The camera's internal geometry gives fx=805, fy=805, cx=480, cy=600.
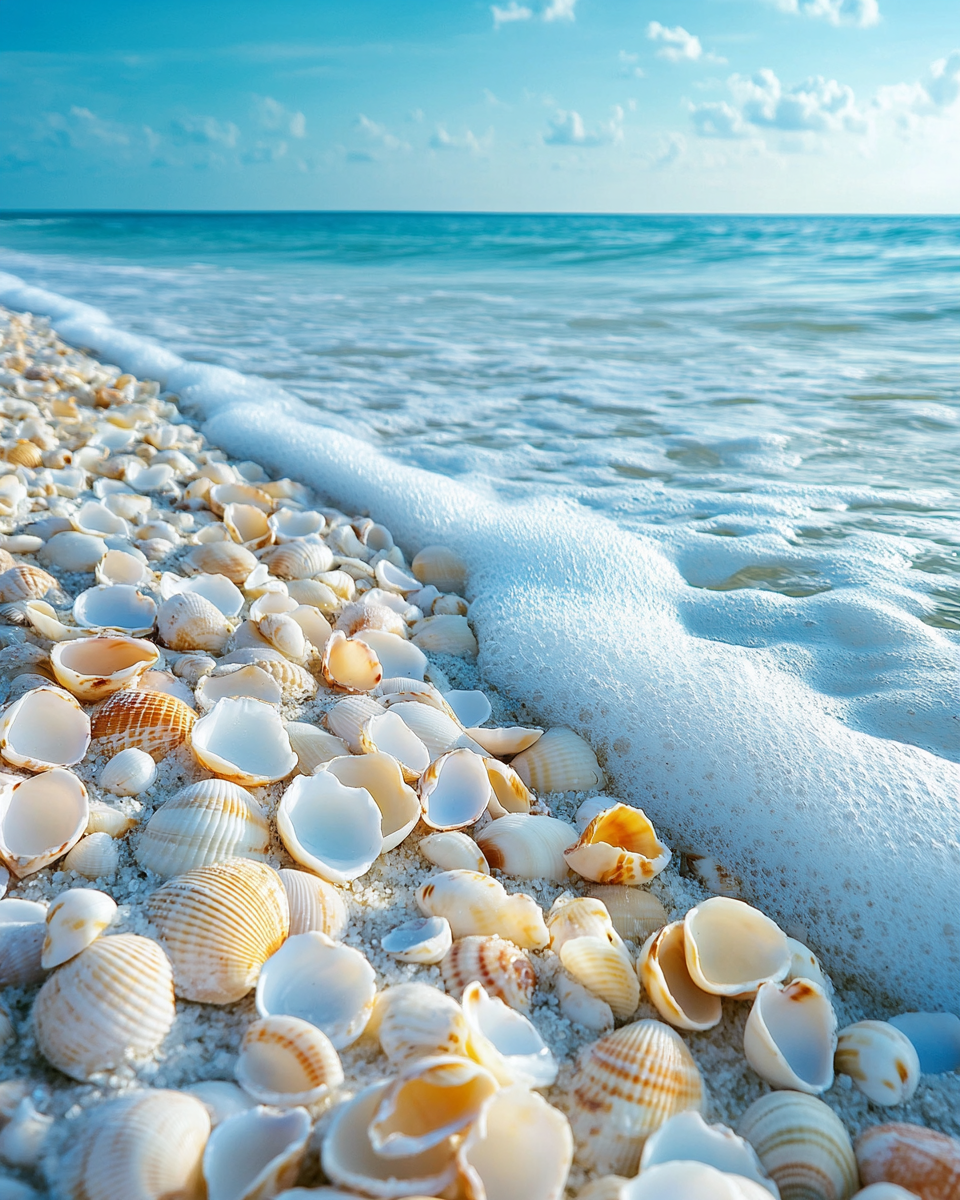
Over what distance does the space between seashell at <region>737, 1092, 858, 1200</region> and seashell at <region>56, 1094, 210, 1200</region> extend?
67 centimetres

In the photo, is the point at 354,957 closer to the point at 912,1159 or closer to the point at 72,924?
the point at 72,924

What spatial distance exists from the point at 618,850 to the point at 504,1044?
1.44 feet

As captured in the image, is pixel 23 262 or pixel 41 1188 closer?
pixel 41 1188

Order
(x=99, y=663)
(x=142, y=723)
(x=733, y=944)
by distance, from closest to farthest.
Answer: (x=733, y=944)
(x=142, y=723)
(x=99, y=663)

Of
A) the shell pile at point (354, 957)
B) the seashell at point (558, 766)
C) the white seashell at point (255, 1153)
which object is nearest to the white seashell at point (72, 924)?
the shell pile at point (354, 957)

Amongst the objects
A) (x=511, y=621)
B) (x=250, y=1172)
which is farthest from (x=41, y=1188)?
(x=511, y=621)

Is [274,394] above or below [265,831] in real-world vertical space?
above

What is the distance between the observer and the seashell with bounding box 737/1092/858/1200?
970 mm

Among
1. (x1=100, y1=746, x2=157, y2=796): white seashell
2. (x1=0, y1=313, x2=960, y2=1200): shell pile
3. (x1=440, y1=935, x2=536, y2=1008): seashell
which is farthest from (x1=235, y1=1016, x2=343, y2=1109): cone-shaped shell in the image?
(x1=100, y1=746, x2=157, y2=796): white seashell

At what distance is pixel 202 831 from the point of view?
1.32 meters

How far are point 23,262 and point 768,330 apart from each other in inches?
520

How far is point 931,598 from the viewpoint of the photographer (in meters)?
2.32

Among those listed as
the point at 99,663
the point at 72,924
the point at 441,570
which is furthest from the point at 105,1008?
the point at 441,570

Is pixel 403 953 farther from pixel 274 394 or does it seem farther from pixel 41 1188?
pixel 274 394
